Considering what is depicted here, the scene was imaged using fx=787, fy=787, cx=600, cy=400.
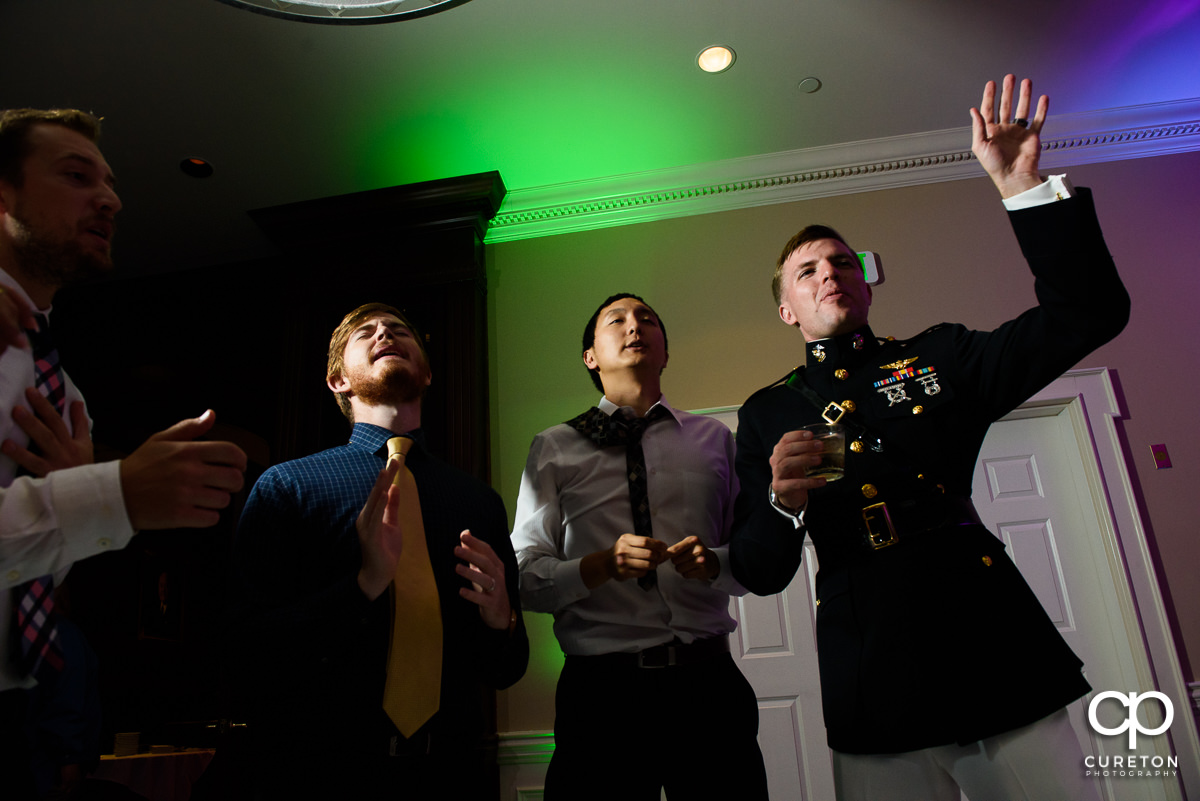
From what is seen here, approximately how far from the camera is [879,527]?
1.39 metres

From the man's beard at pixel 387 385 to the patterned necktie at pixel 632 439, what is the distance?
1.34 ft

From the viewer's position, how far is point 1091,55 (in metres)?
3.38

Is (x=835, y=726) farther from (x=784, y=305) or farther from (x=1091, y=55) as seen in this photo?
(x=1091, y=55)

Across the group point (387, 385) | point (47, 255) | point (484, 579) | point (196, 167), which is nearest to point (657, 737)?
point (484, 579)

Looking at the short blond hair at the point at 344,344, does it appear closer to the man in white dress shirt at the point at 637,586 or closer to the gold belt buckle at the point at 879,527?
the man in white dress shirt at the point at 637,586

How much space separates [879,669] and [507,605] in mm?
689

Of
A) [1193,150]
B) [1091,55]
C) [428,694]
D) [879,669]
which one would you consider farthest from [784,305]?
[1193,150]

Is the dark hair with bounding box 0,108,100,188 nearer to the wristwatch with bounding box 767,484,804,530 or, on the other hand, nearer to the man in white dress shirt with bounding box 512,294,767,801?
the man in white dress shirt with bounding box 512,294,767,801

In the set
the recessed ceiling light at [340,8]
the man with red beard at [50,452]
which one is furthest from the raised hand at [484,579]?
the recessed ceiling light at [340,8]

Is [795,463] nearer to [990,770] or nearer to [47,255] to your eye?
[990,770]

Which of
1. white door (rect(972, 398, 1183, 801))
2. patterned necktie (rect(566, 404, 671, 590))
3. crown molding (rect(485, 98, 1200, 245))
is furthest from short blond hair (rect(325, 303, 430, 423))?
white door (rect(972, 398, 1183, 801))

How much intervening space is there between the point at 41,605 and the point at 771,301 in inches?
124

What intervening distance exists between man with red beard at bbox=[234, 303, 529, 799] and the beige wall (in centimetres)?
182

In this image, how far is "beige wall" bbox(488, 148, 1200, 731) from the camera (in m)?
3.38
